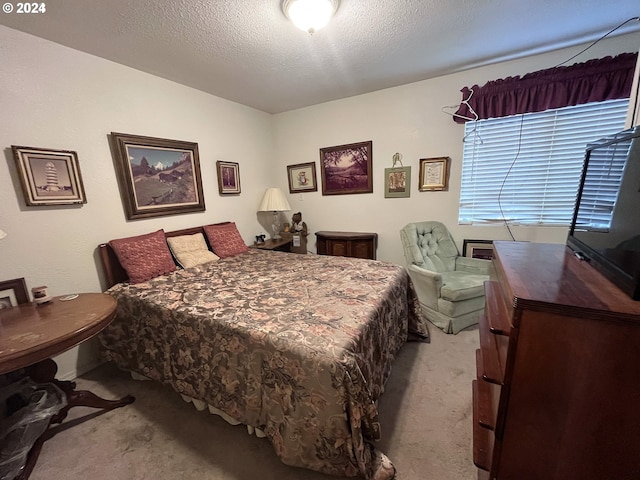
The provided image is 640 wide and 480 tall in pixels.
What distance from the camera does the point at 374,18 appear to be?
66.5 inches

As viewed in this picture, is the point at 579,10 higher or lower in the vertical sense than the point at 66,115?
higher

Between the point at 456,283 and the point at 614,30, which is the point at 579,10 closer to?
the point at 614,30

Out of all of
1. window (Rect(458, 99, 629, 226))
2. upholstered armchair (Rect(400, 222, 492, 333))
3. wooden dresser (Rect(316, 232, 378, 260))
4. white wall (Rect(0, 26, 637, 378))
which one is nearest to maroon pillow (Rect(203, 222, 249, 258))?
white wall (Rect(0, 26, 637, 378))

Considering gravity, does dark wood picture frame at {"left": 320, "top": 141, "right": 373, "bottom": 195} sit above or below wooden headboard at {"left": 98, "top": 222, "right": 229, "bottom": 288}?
above

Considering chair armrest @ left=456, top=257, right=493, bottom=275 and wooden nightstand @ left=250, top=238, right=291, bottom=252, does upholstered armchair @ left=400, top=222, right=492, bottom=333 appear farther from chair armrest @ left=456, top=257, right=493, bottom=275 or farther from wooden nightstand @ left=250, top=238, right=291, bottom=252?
wooden nightstand @ left=250, top=238, right=291, bottom=252

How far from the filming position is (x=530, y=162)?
97.8 inches

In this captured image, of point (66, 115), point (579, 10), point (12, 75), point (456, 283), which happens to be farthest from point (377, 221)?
point (12, 75)

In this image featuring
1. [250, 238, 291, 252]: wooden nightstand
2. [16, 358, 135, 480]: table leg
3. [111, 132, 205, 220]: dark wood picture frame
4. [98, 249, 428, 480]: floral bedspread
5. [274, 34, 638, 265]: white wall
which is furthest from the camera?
[250, 238, 291, 252]: wooden nightstand

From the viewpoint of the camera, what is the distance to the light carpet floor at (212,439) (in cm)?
124

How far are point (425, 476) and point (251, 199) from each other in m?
3.26

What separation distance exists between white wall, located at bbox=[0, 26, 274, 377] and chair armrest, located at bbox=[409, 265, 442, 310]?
2.50m

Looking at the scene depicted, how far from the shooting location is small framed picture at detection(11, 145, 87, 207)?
5.42 feet

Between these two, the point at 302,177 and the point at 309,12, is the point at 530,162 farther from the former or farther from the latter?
the point at 302,177

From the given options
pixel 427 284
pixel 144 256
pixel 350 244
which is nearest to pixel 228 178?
pixel 144 256
